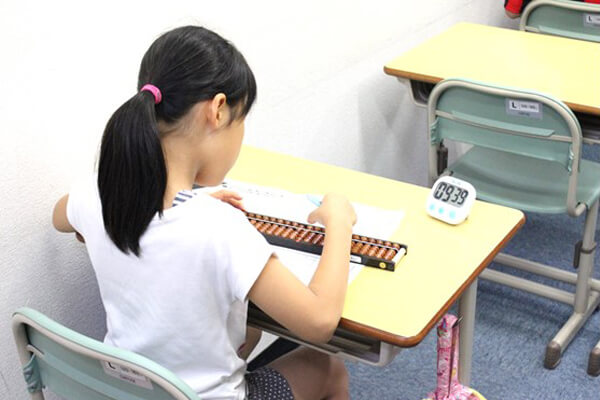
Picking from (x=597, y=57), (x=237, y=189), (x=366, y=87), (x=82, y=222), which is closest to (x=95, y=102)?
(x=237, y=189)

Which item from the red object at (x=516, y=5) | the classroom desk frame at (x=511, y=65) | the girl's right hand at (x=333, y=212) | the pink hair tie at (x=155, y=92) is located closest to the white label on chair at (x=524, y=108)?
the classroom desk frame at (x=511, y=65)

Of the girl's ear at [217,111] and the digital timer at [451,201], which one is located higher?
the girl's ear at [217,111]

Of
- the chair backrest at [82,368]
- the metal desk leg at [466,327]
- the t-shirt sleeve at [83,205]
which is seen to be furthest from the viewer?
the metal desk leg at [466,327]

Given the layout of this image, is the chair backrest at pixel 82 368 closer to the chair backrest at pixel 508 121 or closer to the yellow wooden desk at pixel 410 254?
the yellow wooden desk at pixel 410 254

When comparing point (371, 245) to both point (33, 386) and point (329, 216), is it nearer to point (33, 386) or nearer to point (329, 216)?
point (329, 216)

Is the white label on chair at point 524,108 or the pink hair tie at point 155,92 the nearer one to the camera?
the pink hair tie at point 155,92

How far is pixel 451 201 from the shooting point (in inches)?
68.1

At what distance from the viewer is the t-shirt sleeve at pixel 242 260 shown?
135cm

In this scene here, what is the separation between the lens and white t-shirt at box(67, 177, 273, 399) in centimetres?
136

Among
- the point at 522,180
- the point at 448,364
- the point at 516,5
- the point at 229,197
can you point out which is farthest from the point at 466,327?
the point at 516,5

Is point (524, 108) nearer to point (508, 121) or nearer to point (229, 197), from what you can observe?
point (508, 121)

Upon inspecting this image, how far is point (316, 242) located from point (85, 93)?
25.3 inches

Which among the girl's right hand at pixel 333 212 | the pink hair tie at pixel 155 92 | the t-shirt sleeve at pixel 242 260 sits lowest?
the girl's right hand at pixel 333 212

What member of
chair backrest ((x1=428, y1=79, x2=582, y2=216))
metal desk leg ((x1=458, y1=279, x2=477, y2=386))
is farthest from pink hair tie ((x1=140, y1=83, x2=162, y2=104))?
chair backrest ((x1=428, y1=79, x2=582, y2=216))
